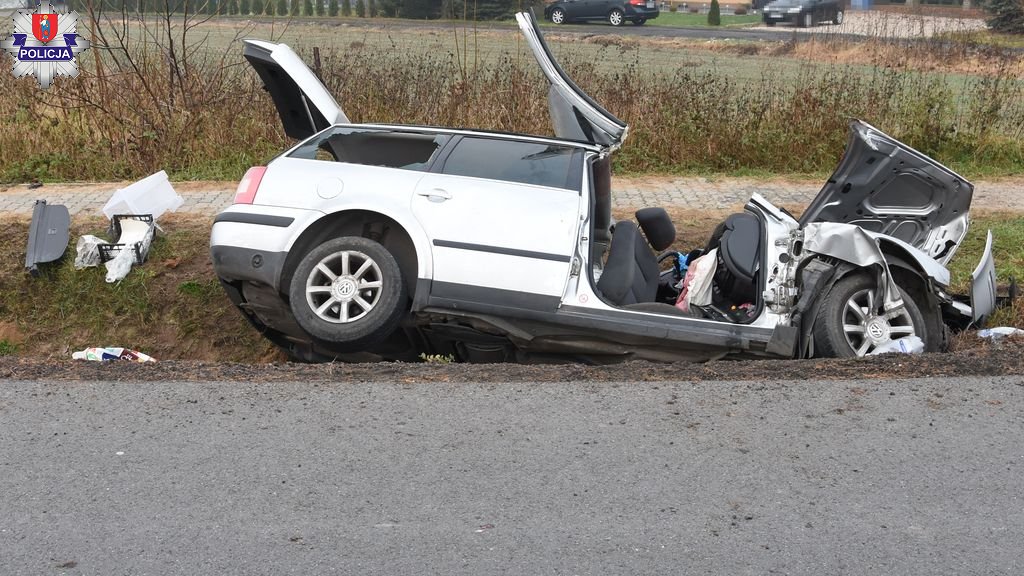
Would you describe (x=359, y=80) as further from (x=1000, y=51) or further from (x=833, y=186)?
(x=1000, y=51)

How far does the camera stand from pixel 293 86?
757cm

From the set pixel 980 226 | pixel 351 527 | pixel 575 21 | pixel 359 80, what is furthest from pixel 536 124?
pixel 575 21

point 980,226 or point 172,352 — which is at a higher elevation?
point 980,226

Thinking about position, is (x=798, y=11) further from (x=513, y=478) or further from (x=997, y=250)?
(x=513, y=478)

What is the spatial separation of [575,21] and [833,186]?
29.8 metres

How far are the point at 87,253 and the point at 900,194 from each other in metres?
6.54

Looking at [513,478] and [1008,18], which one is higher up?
[1008,18]

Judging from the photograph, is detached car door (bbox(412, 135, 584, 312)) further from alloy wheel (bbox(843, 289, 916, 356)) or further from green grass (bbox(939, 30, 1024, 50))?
green grass (bbox(939, 30, 1024, 50))

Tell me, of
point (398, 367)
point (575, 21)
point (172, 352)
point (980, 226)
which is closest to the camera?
point (398, 367)

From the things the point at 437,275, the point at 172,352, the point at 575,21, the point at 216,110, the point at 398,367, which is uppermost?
the point at 575,21

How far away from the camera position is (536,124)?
13078 mm

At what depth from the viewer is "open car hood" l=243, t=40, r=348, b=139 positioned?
734 cm

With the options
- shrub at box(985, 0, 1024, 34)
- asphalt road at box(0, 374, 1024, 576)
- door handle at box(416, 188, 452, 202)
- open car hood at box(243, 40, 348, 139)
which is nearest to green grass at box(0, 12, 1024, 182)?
open car hood at box(243, 40, 348, 139)

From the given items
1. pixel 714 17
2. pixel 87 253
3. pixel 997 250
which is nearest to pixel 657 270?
pixel 997 250
